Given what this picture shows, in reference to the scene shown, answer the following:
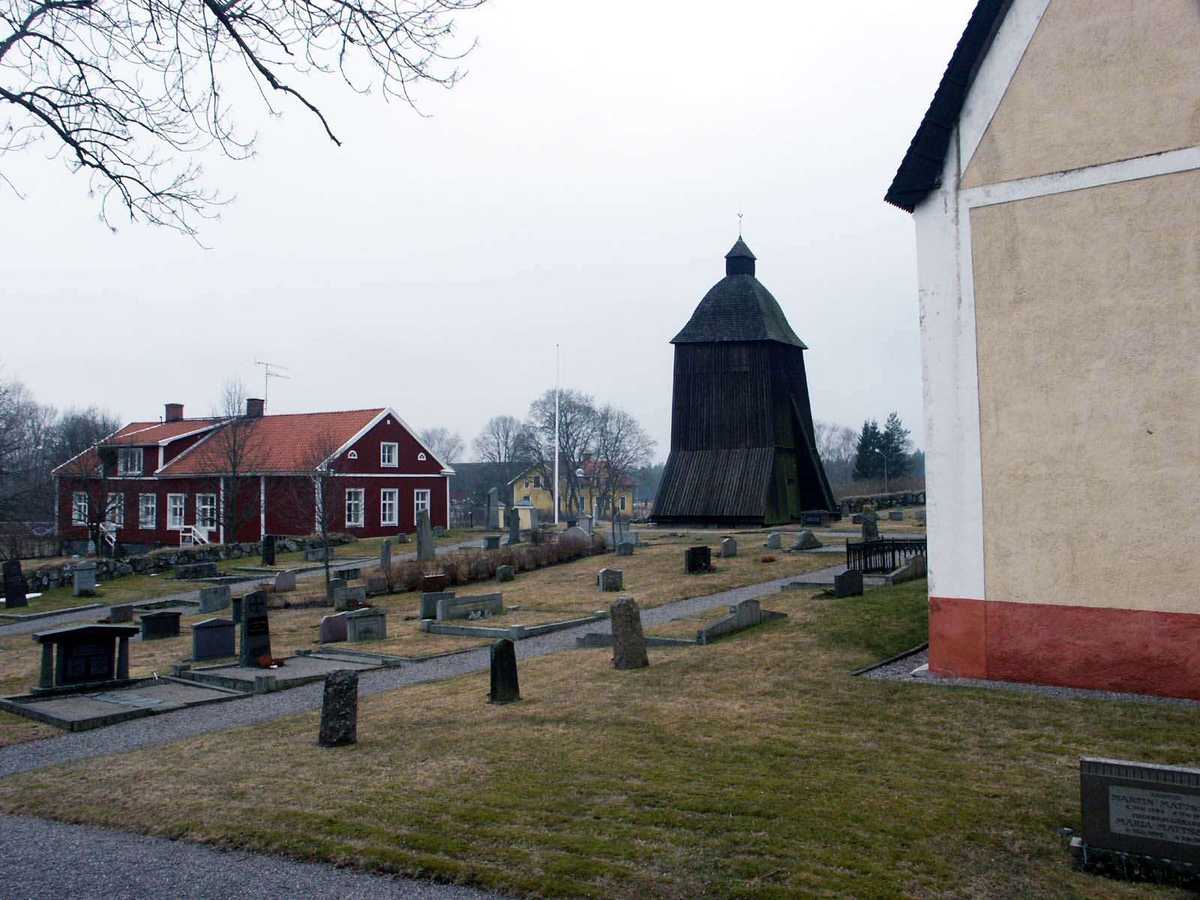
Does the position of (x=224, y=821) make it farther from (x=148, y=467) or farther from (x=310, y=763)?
(x=148, y=467)

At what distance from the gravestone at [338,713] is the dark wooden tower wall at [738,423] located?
93.2 ft

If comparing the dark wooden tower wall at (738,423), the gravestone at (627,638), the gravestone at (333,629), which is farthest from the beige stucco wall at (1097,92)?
the dark wooden tower wall at (738,423)

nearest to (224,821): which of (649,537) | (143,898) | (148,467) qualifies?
(143,898)

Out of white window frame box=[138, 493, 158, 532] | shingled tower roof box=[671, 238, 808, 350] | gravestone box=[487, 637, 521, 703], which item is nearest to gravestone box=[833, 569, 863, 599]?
gravestone box=[487, 637, 521, 703]

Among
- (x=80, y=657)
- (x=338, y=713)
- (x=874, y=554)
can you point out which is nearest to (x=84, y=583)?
(x=80, y=657)

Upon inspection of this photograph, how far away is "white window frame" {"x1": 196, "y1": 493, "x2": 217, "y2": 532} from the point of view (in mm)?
42812

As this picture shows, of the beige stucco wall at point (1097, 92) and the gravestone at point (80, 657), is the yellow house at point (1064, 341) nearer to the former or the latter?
the beige stucco wall at point (1097, 92)

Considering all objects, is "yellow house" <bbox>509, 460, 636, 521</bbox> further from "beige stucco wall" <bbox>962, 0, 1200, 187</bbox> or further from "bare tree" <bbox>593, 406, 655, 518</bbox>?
"beige stucco wall" <bbox>962, 0, 1200, 187</bbox>

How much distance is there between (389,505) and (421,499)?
2.22 meters

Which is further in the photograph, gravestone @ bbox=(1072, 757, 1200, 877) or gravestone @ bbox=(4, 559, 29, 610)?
gravestone @ bbox=(4, 559, 29, 610)

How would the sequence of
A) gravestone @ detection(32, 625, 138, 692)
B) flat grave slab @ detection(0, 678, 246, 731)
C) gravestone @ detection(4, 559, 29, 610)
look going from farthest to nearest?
gravestone @ detection(4, 559, 29, 610) < gravestone @ detection(32, 625, 138, 692) < flat grave slab @ detection(0, 678, 246, 731)

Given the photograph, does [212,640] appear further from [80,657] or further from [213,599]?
[213,599]

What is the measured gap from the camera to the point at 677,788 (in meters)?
7.05

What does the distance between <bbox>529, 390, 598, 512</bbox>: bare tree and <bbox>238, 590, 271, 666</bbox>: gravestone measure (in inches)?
2395
